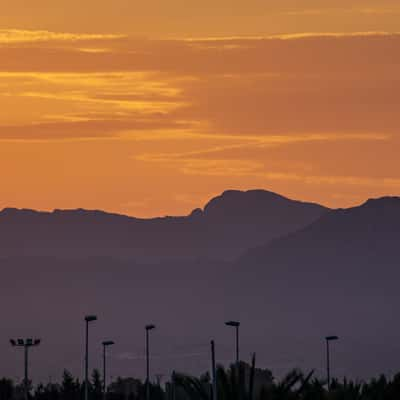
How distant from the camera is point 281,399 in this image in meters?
87.1

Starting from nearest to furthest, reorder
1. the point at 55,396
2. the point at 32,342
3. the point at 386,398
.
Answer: the point at 386,398
the point at 32,342
the point at 55,396

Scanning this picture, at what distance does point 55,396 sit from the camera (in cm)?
19325

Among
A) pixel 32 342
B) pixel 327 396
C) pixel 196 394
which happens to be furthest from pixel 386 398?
pixel 196 394

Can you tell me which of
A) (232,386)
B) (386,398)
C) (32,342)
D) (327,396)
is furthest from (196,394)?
(32,342)

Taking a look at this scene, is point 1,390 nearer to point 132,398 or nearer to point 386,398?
point 132,398

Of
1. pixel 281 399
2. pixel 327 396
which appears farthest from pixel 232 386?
pixel 327 396

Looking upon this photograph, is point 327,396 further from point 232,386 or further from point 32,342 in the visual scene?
point 32,342

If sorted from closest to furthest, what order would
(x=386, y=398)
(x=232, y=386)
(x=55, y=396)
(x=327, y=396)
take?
(x=232, y=386)
(x=327, y=396)
(x=386, y=398)
(x=55, y=396)

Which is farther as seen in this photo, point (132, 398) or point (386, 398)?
point (132, 398)

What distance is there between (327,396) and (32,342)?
33.9 meters

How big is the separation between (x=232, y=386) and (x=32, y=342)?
175 feet

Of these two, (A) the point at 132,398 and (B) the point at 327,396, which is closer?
(B) the point at 327,396

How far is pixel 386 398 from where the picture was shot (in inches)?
4843

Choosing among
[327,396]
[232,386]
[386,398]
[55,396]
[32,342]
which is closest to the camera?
[232,386]
